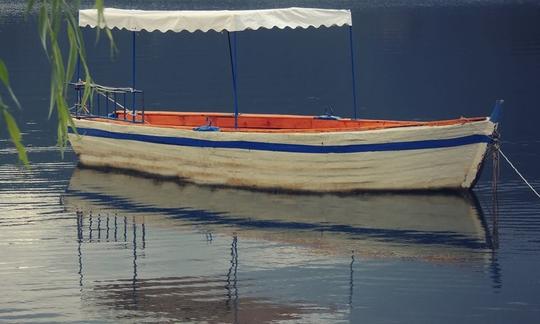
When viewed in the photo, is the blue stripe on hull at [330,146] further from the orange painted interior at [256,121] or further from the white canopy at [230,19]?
the white canopy at [230,19]

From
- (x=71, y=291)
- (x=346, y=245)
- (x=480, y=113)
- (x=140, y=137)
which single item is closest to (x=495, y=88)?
(x=480, y=113)

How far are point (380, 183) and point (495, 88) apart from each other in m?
24.5

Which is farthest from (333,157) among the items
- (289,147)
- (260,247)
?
(260,247)

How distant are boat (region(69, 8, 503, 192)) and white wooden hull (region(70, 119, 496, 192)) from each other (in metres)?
0.02

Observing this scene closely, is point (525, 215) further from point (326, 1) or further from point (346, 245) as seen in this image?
point (326, 1)

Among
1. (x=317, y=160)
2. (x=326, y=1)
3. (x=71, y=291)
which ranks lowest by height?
(x=71, y=291)

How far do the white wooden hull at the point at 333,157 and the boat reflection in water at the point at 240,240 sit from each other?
0.32 metres

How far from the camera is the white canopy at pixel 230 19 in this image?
27234 millimetres

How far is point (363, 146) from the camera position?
25.0 m

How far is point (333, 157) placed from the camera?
2528 cm

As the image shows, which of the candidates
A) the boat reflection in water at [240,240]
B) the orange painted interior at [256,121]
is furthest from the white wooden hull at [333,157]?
the orange painted interior at [256,121]

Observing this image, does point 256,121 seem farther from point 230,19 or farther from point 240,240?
point 240,240

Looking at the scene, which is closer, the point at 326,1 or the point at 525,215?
the point at 525,215

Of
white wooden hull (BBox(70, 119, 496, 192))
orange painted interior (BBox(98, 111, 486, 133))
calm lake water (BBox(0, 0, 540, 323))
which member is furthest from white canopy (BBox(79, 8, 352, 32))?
calm lake water (BBox(0, 0, 540, 323))
